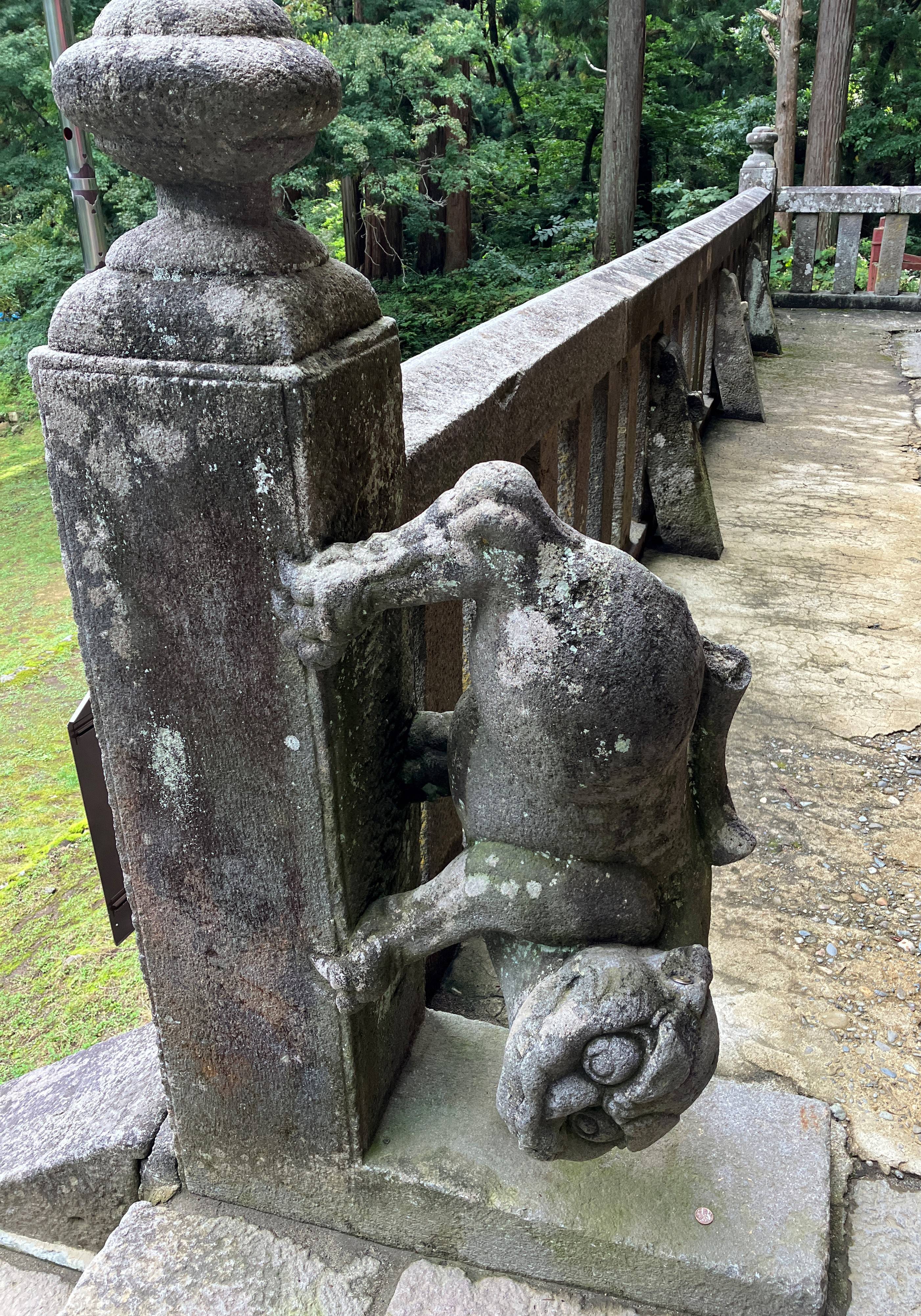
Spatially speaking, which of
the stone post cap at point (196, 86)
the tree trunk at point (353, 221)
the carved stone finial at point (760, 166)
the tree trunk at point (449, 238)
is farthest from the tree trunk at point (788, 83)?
the stone post cap at point (196, 86)

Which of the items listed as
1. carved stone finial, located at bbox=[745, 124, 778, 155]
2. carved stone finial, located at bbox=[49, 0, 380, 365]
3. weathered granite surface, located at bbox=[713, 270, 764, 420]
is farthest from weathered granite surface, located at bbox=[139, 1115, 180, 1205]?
carved stone finial, located at bbox=[745, 124, 778, 155]

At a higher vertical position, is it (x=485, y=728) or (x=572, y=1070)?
(x=485, y=728)

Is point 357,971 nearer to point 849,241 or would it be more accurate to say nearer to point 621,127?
point 849,241

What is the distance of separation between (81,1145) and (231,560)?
1.15m

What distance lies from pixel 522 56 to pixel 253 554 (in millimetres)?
25139

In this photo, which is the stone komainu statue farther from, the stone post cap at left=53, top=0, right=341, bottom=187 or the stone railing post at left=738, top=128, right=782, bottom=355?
the stone railing post at left=738, top=128, right=782, bottom=355

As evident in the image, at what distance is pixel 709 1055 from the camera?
1298 mm

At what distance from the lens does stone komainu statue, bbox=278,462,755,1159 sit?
1180 millimetres

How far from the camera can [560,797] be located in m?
1.27

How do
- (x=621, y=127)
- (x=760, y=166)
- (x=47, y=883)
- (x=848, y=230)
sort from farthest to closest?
1. (x=621, y=127)
2. (x=848, y=230)
3. (x=760, y=166)
4. (x=47, y=883)

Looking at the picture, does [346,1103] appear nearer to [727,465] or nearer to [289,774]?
[289,774]

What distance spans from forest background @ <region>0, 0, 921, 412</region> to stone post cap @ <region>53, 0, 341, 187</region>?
6.20m

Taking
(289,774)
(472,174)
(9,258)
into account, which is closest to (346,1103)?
(289,774)

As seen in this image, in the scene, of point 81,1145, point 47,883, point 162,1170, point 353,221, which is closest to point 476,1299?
point 162,1170
